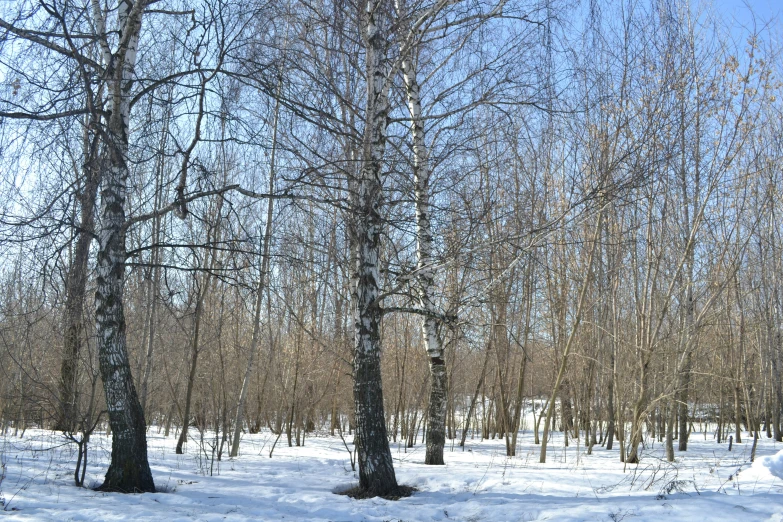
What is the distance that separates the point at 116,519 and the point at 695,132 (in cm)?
926

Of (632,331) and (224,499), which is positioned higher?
(632,331)

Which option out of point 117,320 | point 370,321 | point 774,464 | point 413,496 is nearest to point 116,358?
point 117,320

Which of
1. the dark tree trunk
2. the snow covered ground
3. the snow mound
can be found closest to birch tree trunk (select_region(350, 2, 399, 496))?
the snow covered ground

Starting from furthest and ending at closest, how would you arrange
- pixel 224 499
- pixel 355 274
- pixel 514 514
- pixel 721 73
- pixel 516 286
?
1. pixel 516 286
2. pixel 721 73
3. pixel 355 274
4. pixel 224 499
5. pixel 514 514

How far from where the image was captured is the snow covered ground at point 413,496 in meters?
Answer: 4.66

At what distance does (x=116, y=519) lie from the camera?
4434mm

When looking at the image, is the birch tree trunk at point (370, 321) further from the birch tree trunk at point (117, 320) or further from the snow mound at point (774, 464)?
the snow mound at point (774, 464)

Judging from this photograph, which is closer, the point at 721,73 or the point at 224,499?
the point at 224,499

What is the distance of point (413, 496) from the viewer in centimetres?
586

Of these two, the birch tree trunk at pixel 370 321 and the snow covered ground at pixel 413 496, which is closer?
the snow covered ground at pixel 413 496

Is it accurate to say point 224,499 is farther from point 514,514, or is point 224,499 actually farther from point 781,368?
point 781,368

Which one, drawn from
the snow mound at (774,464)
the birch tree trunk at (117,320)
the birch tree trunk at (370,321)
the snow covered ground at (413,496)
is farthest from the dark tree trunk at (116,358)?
the snow mound at (774,464)

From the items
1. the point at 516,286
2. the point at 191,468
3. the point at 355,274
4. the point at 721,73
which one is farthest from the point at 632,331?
the point at 191,468

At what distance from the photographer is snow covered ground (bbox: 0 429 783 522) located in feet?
15.3
